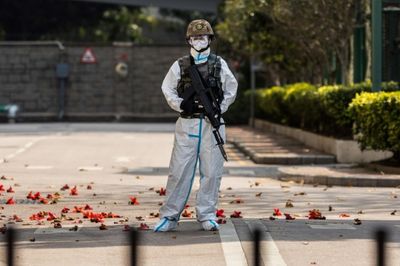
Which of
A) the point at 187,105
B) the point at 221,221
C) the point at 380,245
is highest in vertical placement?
the point at 187,105

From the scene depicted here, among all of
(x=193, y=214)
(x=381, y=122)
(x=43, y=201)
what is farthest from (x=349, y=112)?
(x=193, y=214)

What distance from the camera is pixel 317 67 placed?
144 feet

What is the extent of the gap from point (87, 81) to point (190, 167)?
4943 centimetres

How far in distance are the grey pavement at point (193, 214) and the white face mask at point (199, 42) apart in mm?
1832

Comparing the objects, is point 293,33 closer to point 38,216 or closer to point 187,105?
point 38,216

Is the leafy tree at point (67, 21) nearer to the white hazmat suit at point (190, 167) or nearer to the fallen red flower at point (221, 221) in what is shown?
the fallen red flower at point (221, 221)

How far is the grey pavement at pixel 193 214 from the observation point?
442 inches

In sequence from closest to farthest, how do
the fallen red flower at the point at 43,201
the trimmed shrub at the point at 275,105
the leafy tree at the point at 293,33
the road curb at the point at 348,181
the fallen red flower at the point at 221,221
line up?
the fallen red flower at the point at 221,221
the fallen red flower at the point at 43,201
the road curb at the point at 348,181
the leafy tree at the point at 293,33
the trimmed shrub at the point at 275,105

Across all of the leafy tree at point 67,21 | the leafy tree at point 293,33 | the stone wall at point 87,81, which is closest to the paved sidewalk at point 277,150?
the leafy tree at point 293,33

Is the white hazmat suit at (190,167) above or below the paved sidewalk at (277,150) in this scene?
above

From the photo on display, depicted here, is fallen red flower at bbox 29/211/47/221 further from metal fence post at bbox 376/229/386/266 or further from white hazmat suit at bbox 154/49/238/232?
metal fence post at bbox 376/229/386/266

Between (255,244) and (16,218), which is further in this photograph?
(16,218)

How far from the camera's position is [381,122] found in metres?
23.2

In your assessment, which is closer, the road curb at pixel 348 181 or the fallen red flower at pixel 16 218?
the fallen red flower at pixel 16 218
